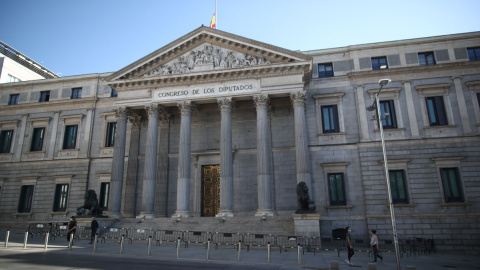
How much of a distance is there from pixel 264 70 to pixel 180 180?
11176 millimetres

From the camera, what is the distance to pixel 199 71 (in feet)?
91.8

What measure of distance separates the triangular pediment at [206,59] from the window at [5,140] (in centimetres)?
1630

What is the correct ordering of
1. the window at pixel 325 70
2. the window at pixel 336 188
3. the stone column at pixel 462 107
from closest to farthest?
the stone column at pixel 462 107, the window at pixel 336 188, the window at pixel 325 70

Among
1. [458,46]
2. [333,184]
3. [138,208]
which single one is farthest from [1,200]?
[458,46]

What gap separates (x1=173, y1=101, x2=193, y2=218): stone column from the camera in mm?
25750

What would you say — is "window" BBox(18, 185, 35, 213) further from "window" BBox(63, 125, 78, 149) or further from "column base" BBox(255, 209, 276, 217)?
"column base" BBox(255, 209, 276, 217)

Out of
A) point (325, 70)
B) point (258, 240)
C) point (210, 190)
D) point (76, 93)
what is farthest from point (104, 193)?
point (325, 70)

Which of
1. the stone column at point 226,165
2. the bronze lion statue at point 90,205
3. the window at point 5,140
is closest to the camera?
the stone column at point 226,165

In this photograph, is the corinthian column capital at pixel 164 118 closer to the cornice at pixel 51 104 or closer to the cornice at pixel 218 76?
the cornice at pixel 218 76

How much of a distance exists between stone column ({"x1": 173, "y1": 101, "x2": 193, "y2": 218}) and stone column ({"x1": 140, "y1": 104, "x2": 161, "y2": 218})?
7.26 ft

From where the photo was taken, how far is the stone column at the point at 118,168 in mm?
27289

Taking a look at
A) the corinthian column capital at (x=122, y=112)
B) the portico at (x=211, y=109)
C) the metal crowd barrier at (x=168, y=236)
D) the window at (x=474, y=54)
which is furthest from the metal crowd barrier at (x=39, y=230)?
the window at (x=474, y=54)

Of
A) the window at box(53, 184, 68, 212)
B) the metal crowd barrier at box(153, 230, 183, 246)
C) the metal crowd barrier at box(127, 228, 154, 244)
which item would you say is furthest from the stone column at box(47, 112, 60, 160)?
the metal crowd barrier at box(153, 230, 183, 246)

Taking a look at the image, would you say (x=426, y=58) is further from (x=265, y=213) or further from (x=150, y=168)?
(x=150, y=168)
